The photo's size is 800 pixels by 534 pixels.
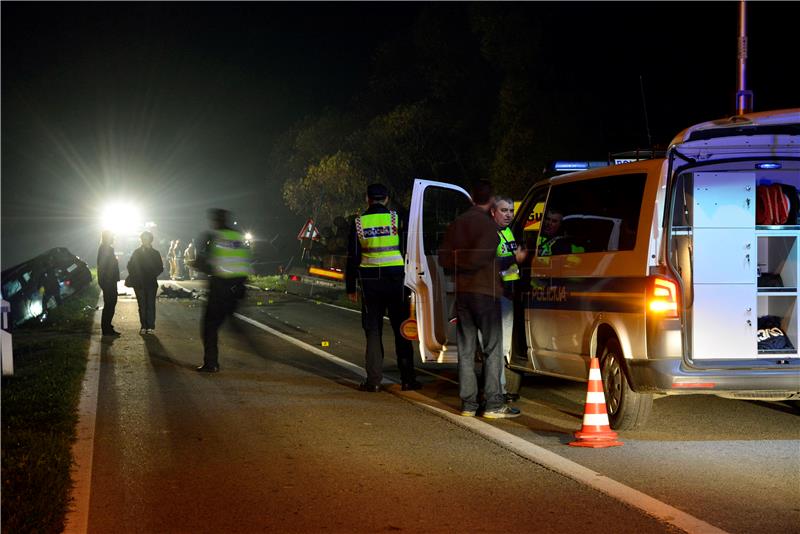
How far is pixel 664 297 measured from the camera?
784cm

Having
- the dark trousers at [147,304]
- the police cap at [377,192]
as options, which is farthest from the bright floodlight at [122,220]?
the police cap at [377,192]

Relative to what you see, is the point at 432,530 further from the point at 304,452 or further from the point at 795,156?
the point at 795,156

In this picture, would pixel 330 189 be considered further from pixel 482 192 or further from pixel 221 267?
pixel 482 192

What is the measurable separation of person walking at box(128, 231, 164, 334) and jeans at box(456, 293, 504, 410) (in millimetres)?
8847

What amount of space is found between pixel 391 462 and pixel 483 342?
84.2 inches

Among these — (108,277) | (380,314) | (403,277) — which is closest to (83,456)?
(380,314)

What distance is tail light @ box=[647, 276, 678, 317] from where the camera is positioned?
7832 mm

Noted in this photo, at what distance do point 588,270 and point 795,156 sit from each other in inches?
66.8

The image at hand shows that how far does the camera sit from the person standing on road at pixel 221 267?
12.9 meters

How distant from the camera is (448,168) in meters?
39.4

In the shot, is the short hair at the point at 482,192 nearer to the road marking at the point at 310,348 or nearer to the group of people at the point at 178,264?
the road marking at the point at 310,348

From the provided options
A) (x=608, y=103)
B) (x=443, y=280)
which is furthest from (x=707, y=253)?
(x=608, y=103)

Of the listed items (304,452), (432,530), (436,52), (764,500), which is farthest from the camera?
(436,52)

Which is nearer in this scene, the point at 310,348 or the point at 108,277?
the point at 310,348
